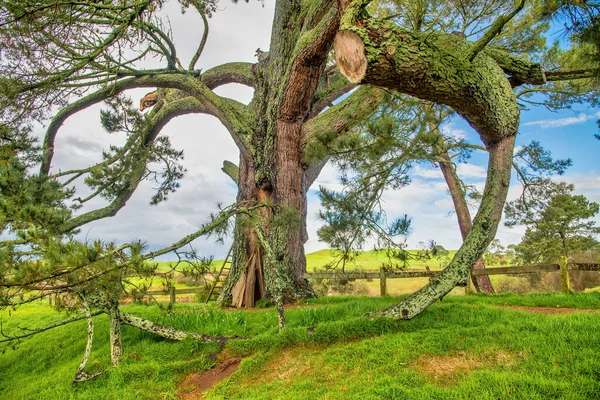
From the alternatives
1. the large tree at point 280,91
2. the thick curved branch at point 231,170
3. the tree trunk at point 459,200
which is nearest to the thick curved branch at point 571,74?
the large tree at point 280,91

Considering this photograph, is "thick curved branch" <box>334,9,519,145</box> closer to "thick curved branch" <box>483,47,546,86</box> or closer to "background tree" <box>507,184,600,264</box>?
"thick curved branch" <box>483,47,546,86</box>

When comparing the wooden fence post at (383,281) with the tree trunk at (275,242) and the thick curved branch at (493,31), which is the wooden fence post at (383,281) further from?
the thick curved branch at (493,31)

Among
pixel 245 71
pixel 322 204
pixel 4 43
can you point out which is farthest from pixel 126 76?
pixel 322 204

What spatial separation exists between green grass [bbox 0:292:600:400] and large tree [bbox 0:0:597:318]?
0.60 m

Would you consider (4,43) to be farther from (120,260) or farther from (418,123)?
(418,123)

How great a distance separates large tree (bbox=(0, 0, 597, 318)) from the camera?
13.1 feet

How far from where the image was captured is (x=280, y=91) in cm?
775

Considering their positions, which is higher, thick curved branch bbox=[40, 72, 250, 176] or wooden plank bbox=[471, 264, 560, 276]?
thick curved branch bbox=[40, 72, 250, 176]

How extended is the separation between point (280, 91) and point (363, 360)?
5.65 m

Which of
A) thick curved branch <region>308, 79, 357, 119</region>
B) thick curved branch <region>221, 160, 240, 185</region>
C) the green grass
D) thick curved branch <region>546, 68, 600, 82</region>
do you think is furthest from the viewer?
thick curved branch <region>221, 160, 240, 185</region>

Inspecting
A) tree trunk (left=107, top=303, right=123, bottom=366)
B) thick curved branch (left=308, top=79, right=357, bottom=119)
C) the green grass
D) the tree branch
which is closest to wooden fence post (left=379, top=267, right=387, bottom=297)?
the green grass

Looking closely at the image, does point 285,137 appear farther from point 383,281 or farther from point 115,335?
point 115,335

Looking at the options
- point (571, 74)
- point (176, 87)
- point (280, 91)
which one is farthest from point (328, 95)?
point (571, 74)

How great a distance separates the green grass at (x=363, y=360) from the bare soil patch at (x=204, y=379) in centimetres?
11
